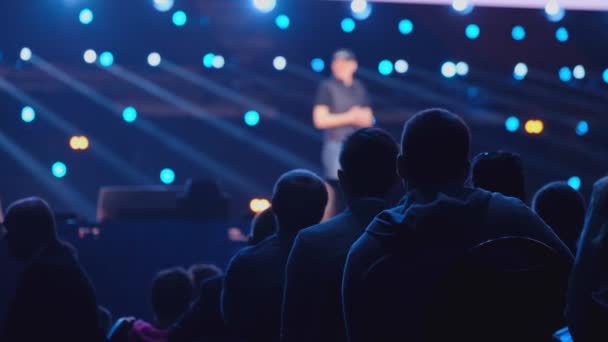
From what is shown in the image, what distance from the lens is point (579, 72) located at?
8859mm

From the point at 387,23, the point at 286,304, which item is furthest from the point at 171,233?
the point at 387,23

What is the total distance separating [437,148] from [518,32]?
7.32m

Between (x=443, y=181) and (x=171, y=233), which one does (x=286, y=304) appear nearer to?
(x=443, y=181)

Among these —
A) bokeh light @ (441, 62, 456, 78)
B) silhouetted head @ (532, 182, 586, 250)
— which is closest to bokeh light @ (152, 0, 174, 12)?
bokeh light @ (441, 62, 456, 78)

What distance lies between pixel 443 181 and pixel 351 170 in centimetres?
53

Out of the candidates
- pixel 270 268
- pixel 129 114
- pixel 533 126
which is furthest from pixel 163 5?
pixel 270 268

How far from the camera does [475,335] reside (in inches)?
69.3

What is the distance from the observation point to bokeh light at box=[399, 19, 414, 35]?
8.61m

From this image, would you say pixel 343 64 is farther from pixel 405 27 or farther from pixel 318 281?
pixel 318 281

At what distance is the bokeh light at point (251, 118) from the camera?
8.51 m

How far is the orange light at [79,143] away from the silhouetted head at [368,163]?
6191mm

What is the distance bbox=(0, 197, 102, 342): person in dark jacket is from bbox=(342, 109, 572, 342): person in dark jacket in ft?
6.01

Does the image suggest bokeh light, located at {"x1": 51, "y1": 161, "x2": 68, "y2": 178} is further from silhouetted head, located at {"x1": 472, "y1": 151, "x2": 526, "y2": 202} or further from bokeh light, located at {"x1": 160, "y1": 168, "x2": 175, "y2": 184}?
silhouetted head, located at {"x1": 472, "y1": 151, "x2": 526, "y2": 202}

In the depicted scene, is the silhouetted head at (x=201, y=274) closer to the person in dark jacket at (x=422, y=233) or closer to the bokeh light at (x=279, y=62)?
the person in dark jacket at (x=422, y=233)
